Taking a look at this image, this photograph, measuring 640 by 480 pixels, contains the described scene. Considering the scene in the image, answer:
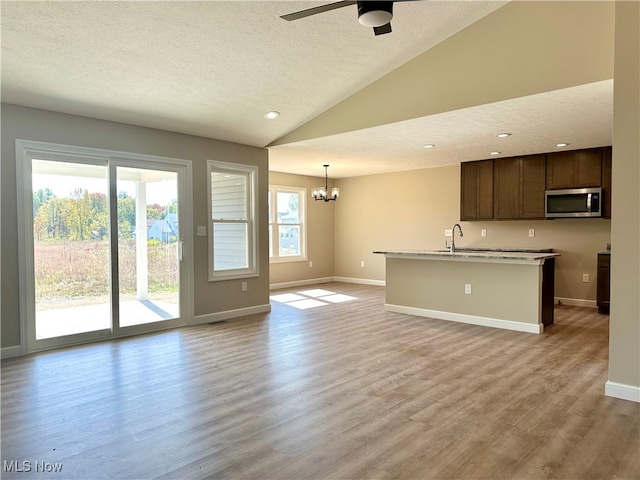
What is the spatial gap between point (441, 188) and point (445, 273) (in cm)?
269

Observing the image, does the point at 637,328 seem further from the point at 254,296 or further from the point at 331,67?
the point at 254,296

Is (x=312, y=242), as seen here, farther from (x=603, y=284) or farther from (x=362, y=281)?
(x=603, y=284)

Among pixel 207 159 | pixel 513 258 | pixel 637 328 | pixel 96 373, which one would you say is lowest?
pixel 96 373

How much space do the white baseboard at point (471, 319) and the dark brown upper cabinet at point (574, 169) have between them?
2518mm

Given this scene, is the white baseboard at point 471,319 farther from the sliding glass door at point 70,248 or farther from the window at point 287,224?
the sliding glass door at point 70,248

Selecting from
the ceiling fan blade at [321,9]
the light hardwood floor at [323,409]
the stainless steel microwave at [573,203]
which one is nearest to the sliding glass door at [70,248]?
the light hardwood floor at [323,409]

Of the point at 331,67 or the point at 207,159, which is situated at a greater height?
the point at 331,67

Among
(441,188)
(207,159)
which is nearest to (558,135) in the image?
(441,188)

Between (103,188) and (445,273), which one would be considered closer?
(103,188)

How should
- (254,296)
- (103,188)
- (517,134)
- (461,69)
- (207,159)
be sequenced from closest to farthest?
(461,69) < (103,188) < (517,134) < (207,159) < (254,296)

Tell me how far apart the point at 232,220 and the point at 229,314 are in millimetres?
1298

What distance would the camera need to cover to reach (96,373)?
3535 mm

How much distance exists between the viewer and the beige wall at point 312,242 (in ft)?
28.1

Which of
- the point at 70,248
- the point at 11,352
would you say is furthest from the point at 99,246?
the point at 11,352
